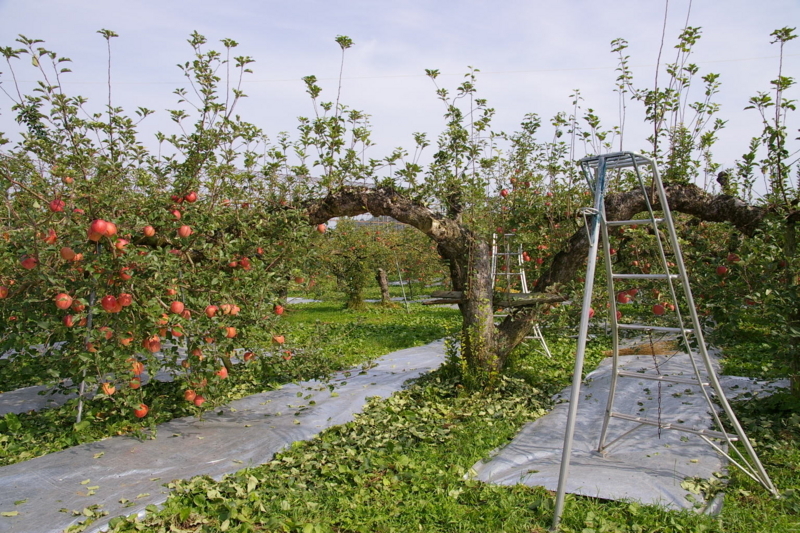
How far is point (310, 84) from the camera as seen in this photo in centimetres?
468

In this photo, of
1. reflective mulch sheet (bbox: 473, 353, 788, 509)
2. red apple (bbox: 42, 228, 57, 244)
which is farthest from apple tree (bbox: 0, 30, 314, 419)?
reflective mulch sheet (bbox: 473, 353, 788, 509)

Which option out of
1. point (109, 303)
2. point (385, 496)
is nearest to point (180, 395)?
point (109, 303)

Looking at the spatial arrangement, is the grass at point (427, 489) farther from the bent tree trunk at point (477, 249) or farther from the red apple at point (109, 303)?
the red apple at point (109, 303)

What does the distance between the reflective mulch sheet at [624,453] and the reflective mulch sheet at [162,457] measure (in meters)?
1.43

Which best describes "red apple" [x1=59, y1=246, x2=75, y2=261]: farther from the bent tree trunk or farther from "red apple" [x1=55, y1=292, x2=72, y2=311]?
the bent tree trunk

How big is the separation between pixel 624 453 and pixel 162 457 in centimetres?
288

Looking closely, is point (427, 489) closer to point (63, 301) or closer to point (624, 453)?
point (624, 453)

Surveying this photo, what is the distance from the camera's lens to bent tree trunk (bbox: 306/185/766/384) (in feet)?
15.8

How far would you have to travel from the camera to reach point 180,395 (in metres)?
4.59

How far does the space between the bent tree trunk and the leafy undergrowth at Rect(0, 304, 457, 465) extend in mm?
1156

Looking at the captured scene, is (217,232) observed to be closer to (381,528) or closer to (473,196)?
(473,196)

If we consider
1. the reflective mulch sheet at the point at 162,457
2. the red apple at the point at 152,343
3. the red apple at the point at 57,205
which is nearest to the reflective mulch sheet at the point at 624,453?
the reflective mulch sheet at the point at 162,457

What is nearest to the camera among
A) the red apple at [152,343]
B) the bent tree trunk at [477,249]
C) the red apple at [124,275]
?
the red apple at [124,275]

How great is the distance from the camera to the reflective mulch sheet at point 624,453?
2.92 meters
